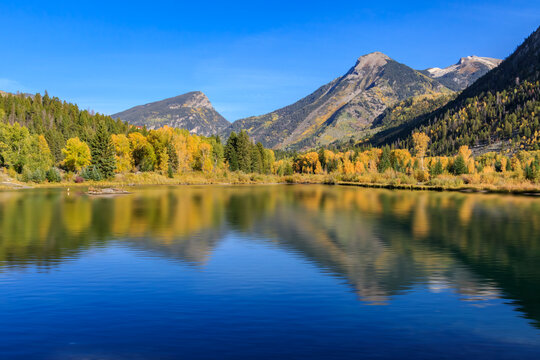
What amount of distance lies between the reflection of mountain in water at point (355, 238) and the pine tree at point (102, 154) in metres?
61.6

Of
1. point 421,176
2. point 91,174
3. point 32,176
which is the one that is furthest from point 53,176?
point 421,176

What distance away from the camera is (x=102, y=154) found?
104750 millimetres

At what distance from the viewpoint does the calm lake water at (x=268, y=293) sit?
34.3 feet

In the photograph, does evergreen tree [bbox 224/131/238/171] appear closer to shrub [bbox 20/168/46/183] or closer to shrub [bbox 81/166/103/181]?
shrub [bbox 81/166/103/181]

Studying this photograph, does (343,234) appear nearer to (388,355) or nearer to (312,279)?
(312,279)

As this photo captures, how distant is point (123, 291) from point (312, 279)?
7730 mm

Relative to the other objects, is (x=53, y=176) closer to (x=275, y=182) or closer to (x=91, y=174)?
(x=91, y=174)

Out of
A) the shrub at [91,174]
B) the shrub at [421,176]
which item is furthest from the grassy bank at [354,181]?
the shrub at [421,176]

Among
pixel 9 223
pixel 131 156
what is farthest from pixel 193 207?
pixel 131 156

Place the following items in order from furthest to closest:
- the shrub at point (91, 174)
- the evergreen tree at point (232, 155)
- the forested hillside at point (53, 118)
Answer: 1. the forested hillside at point (53, 118)
2. the evergreen tree at point (232, 155)
3. the shrub at point (91, 174)

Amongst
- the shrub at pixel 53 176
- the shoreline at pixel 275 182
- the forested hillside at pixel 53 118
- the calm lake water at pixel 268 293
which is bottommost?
the calm lake water at pixel 268 293

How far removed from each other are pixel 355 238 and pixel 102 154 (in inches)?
3661

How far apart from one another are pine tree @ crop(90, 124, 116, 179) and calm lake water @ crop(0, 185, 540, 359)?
256 feet

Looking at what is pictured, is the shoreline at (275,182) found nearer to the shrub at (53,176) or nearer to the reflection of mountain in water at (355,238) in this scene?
the shrub at (53,176)
